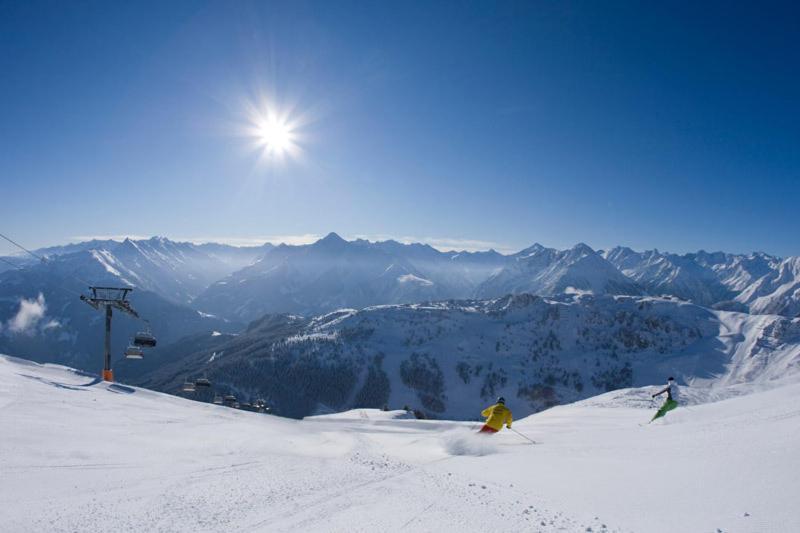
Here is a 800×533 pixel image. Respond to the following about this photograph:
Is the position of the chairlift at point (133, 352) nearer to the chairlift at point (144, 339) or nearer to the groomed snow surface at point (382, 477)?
the chairlift at point (144, 339)

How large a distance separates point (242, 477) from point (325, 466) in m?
2.51

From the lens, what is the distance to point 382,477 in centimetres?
1067

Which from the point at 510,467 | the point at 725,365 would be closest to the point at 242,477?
the point at 510,467

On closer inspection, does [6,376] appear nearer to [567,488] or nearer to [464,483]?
[464,483]

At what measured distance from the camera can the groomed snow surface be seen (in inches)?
282

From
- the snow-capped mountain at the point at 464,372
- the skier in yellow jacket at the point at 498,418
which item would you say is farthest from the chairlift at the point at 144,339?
the snow-capped mountain at the point at 464,372

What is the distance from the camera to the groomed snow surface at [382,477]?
7164mm

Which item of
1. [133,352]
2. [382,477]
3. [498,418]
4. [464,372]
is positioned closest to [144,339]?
[133,352]

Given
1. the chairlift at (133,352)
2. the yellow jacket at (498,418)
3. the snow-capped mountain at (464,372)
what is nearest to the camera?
the yellow jacket at (498,418)

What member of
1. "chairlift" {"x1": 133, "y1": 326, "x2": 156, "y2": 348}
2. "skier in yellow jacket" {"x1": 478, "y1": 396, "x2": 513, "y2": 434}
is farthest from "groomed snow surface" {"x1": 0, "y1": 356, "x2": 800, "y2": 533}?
"chairlift" {"x1": 133, "y1": 326, "x2": 156, "y2": 348}

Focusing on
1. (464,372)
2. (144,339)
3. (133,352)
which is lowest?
(464,372)

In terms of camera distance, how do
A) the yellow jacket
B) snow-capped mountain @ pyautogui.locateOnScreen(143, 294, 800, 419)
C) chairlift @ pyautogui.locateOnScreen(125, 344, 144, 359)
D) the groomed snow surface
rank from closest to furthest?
the groomed snow surface → the yellow jacket → chairlift @ pyautogui.locateOnScreen(125, 344, 144, 359) → snow-capped mountain @ pyautogui.locateOnScreen(143, 294, 800, 419)

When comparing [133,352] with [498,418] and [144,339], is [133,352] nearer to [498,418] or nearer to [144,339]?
[144,339]

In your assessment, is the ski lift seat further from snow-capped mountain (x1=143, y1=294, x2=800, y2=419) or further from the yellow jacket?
snow-capped mountain (x1=143, y1=294, x2=800, y2=419)
